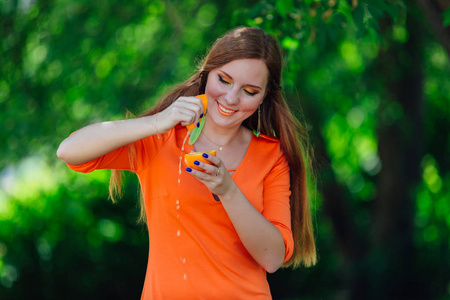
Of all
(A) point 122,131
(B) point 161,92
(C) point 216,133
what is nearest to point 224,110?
(C) point 216,133

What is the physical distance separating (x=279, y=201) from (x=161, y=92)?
2.88 meters

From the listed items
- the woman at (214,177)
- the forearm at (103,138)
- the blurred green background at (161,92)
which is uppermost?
the forearm at (103,138)

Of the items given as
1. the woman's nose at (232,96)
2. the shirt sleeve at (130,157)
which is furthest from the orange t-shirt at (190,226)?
the woman's nose at (232,96)

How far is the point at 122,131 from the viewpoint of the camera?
2.00 metres

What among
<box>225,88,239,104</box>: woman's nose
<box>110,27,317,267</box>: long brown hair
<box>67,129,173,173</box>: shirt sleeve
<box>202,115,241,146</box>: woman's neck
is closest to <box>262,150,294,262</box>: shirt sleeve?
<box>110,27,317,267</box>: long brown hair

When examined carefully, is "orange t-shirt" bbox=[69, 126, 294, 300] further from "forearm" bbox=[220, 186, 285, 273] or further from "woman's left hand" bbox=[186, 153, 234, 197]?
"woman's left hand" bbox=[186, 153, 234, 197]

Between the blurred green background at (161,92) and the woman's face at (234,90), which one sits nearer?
the woman's face at (234,90)

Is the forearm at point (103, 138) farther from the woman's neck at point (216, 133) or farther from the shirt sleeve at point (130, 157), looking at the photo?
the woman's neck at point (216, 133)

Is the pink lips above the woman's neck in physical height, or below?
above

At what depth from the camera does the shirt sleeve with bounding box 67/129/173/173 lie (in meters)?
2.11

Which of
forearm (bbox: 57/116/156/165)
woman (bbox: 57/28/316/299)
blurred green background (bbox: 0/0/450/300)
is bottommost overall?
blurred green background (bbox: 0/0/450/300)

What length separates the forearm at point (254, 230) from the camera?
6.79 feet

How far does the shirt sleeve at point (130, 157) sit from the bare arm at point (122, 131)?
66 mm

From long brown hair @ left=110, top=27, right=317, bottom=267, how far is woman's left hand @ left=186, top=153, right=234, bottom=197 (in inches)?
19.3
